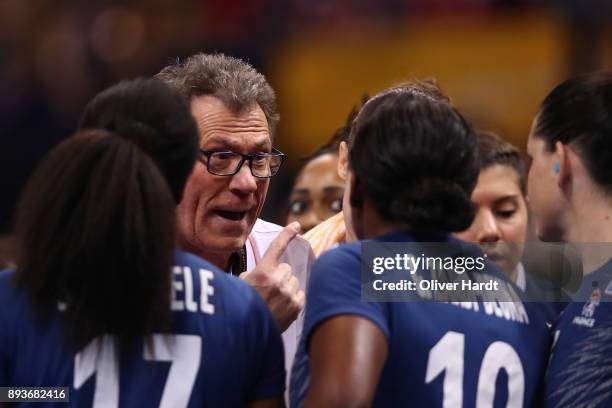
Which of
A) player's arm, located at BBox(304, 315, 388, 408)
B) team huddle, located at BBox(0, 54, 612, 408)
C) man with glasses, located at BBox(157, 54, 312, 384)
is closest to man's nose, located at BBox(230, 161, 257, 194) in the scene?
man with glasses, located at BBox(157, 54, 312, 384)

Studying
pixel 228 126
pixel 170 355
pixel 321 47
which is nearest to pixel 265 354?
pixel 170 355

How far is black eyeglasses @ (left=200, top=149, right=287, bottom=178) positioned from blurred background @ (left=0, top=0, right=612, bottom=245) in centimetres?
392

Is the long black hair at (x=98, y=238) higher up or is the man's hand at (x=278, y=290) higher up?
the long black hair at (x=98, y=238)

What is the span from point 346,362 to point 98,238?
534mm

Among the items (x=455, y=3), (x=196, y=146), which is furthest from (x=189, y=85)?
(x=455, y=3)

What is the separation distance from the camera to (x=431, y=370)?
6.17 ft

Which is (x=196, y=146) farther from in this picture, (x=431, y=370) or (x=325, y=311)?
A: (x=431, y=370)

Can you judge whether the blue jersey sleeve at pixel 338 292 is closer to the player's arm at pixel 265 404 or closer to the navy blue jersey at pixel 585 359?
the player's arm at pixel 265 404

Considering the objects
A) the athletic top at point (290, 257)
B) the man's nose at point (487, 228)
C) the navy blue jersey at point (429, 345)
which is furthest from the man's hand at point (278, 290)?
the man's nose at point (487, 228)

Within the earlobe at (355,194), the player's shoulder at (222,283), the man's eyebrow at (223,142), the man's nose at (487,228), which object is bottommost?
the man's nose at (487,228)

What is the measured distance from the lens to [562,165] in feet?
7.54

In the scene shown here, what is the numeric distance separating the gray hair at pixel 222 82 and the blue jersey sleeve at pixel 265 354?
1.10m

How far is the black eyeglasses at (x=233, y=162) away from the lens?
289cm

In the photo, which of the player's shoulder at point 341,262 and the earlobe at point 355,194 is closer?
the player's shoulder at point 341,262
